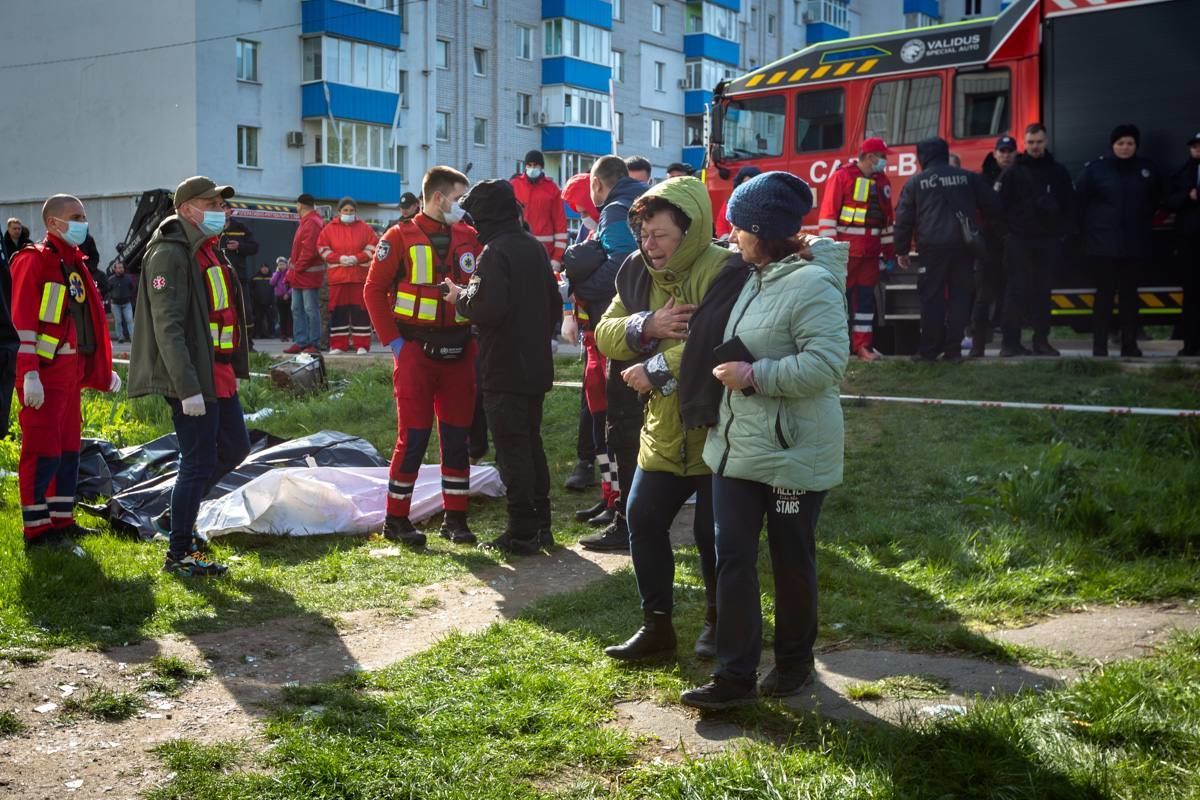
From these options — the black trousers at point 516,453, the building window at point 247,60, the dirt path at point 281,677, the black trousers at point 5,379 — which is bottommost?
the dirt path at point 281,677

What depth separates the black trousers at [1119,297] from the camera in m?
12.1

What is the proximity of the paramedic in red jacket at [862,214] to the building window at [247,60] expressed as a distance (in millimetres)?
29614

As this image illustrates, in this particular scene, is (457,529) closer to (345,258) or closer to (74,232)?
(74,232)

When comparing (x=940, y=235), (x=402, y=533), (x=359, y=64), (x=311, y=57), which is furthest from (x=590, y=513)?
(x=359, y=64)

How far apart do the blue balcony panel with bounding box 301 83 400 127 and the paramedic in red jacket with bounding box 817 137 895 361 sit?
1181 inches

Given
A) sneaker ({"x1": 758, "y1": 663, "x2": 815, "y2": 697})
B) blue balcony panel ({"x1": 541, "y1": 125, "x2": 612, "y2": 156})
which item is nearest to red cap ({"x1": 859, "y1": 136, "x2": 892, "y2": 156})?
sneaker ({"x1": 758, "y1": 663, "x2": 815, "y2": 697})

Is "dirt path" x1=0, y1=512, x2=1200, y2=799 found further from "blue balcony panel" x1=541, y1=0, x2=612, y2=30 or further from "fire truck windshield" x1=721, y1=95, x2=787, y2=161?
"blue balcony panel" x1=541, y1=0, x2=612, y2=30

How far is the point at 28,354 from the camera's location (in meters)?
6.86

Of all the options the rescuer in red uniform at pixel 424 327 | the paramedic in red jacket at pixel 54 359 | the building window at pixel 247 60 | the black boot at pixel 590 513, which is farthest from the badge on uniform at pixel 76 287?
the building window at pixel 247 60

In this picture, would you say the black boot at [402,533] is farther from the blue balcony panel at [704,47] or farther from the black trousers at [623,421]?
the blue balcony panel at [704,47]

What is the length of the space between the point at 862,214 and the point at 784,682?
8622mm

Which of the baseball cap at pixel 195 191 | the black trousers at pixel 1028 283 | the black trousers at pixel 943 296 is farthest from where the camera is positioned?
the black trousers at pixel 1028 283

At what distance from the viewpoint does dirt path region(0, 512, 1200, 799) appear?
4090 millimetres

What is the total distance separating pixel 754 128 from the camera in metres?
16.5
